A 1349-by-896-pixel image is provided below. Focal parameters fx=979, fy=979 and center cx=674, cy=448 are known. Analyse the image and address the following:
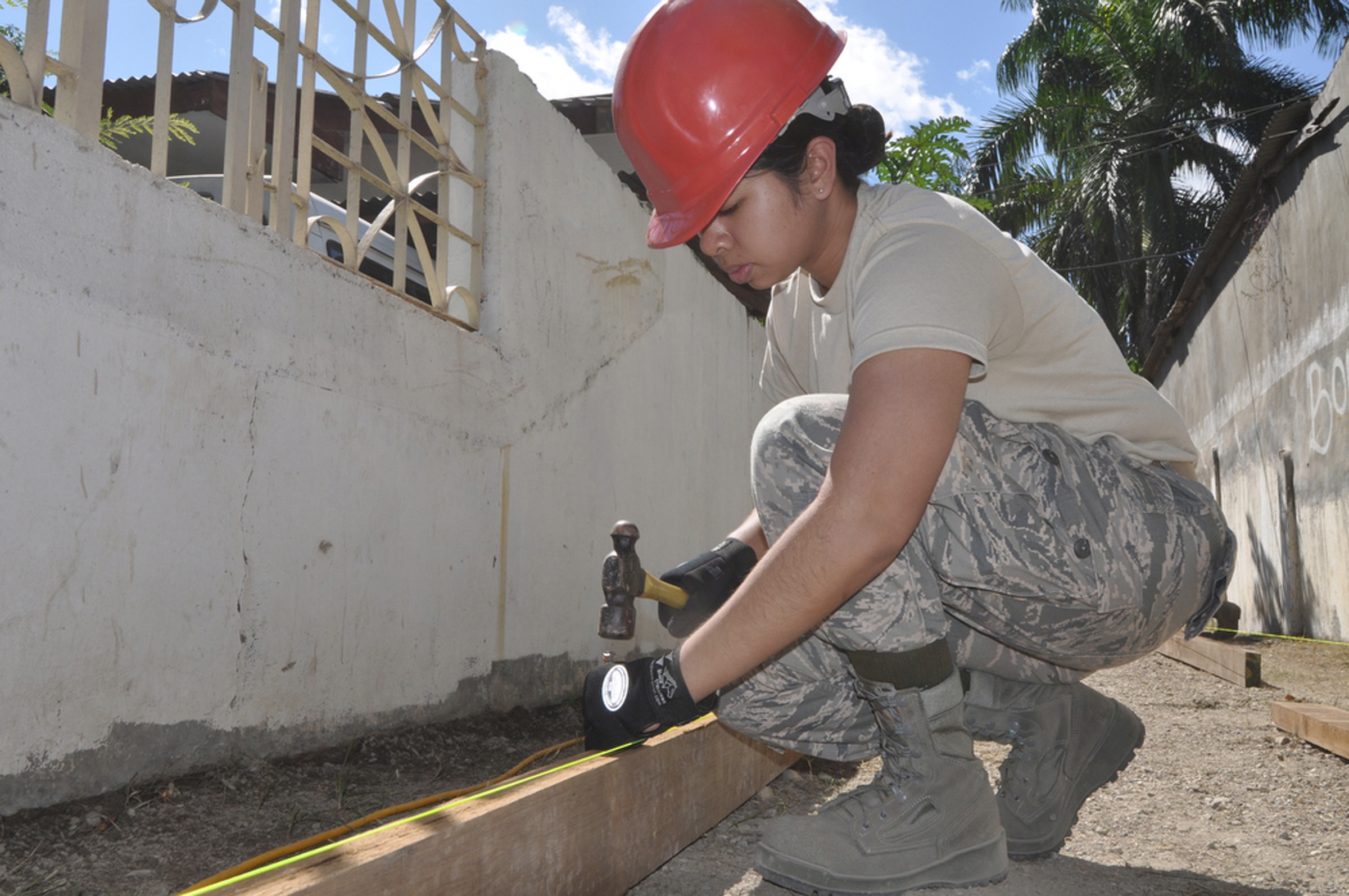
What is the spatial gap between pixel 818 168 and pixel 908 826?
124cm

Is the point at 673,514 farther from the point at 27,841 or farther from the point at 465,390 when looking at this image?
the point at 27,841

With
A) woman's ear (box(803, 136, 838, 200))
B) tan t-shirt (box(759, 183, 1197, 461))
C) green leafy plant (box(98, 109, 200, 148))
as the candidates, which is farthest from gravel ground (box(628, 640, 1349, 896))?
green leafy plant (box(98, 109, 200, 148))

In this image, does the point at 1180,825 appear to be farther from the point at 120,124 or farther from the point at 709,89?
the point at 120,124

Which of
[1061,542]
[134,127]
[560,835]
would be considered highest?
[134,127]

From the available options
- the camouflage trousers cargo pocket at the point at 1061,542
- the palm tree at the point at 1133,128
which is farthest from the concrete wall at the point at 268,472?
the palm tree at the point at 1133,128

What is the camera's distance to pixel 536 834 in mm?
1601

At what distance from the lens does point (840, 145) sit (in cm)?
197

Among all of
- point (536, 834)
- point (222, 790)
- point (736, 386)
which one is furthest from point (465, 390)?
point (736, 386)

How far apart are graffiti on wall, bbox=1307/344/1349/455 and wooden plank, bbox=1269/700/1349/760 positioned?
3.98 metres

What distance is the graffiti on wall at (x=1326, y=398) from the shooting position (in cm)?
672

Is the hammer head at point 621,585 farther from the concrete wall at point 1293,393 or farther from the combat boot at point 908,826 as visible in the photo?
the concrete wall at point 1293,393

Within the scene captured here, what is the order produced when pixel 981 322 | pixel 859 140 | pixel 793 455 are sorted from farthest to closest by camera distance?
1. pixel 859 140
2. pixel 793 455
3. pixel 981 322

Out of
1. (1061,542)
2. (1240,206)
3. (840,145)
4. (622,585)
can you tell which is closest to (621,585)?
(622,585)

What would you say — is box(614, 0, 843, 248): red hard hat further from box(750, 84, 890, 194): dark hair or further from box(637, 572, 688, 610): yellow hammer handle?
box(637, 572, 688, 610): yellow hammer handle
